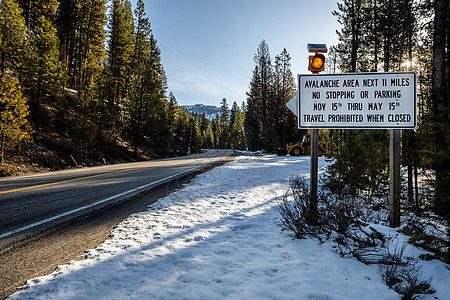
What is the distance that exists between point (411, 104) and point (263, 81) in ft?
112

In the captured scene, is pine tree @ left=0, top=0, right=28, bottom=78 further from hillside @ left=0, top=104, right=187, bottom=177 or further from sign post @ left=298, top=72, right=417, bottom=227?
sign post @ left=298, top=72, right=417, bottom=227

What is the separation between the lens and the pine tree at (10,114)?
1091cm

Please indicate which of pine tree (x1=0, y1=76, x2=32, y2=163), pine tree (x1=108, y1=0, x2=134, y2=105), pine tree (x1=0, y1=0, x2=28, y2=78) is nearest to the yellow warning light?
pine tree (x1=0, y1=76, x2=32, y2=163)

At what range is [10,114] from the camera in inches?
433

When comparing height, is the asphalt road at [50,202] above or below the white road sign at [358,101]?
below

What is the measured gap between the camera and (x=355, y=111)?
3.57 metres

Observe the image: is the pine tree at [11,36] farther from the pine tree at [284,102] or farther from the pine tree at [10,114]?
the pine tree at [284,102]

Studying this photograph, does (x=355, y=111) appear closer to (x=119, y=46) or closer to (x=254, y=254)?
(x=254, y=254)

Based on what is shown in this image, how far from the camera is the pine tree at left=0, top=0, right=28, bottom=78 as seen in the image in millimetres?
13328

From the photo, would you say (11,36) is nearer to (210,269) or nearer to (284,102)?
(210,269)

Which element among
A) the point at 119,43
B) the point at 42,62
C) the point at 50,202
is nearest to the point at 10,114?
the point at 42,62

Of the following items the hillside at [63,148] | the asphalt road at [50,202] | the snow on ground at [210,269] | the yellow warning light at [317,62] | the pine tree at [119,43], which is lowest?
the snow on ground at [210,269]

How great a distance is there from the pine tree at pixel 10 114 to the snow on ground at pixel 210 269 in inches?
477

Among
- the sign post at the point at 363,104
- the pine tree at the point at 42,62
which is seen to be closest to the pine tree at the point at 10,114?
the pine tree at the point at 42,62
